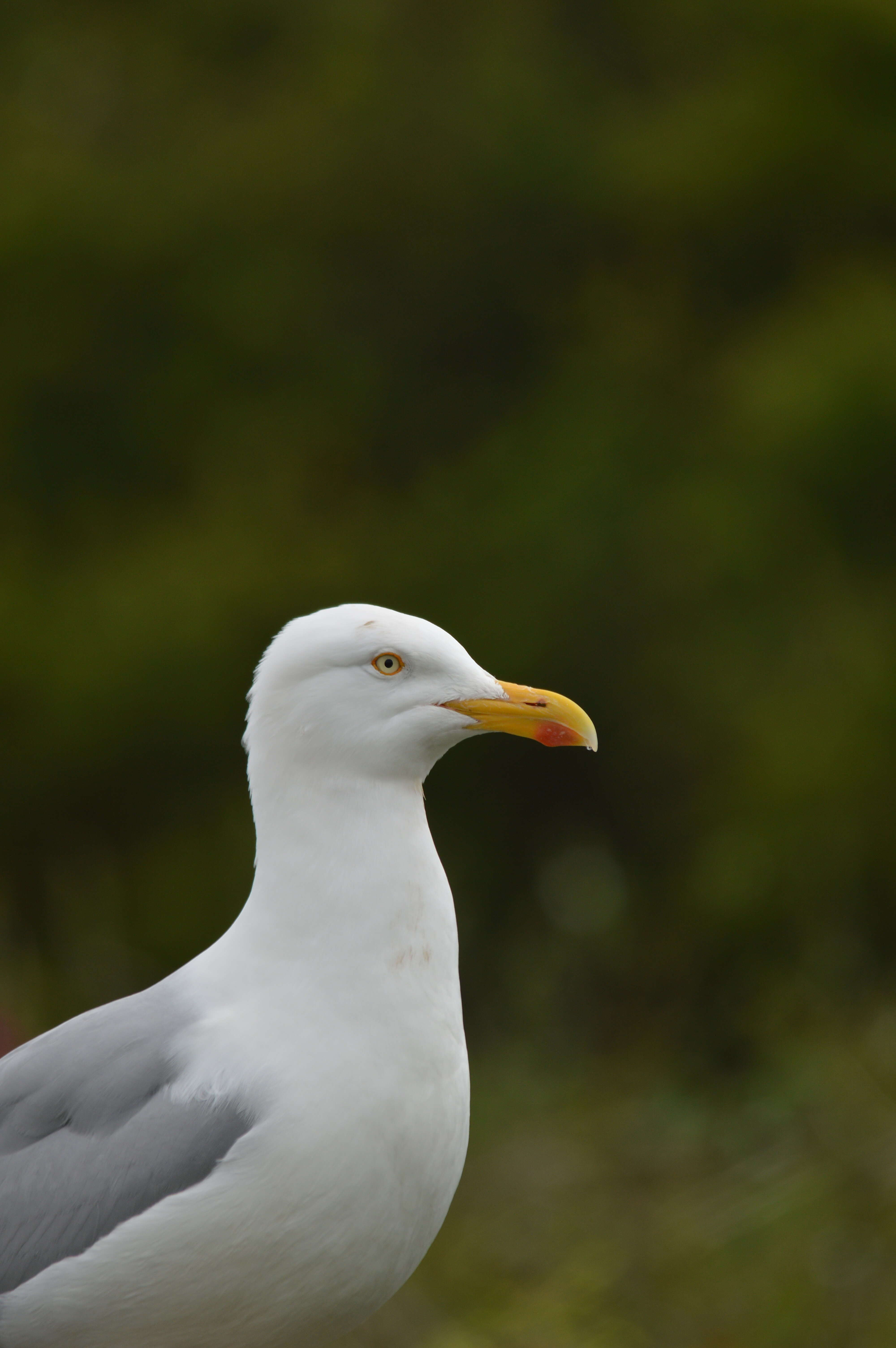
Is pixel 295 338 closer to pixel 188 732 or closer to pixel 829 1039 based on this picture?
pixel 188 732

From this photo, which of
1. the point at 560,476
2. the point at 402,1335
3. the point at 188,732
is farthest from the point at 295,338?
the point at 402,1335

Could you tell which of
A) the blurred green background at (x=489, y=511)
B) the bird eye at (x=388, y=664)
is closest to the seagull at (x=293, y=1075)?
the bird eye at (x=388, y=664)

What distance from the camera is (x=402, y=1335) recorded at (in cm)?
323

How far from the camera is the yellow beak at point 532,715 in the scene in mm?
1808

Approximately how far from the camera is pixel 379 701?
180cm

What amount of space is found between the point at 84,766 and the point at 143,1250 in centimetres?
398

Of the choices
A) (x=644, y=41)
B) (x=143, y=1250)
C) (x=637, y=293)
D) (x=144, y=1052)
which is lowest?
(x=143, y=1250)

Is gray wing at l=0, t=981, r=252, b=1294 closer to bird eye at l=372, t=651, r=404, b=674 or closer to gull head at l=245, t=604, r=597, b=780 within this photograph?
gull head at l=245, t=604, r=597, b=780

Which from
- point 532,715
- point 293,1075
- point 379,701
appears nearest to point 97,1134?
point 293,1075

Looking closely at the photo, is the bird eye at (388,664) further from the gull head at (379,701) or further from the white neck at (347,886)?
the white neck at (347,886)

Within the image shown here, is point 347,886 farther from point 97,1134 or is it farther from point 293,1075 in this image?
point 97,1134

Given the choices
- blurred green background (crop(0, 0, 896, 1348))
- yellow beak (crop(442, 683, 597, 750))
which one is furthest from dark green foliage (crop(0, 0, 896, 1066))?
yellow beak (crop(442, 683, 597, 750))

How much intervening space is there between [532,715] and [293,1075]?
50 centimetres

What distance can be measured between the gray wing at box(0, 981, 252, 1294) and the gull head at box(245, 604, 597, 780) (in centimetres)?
36
